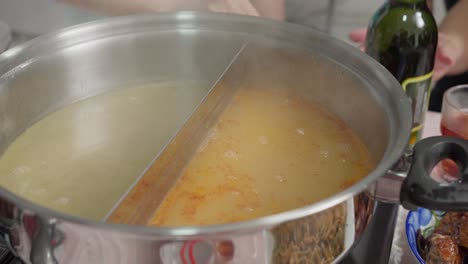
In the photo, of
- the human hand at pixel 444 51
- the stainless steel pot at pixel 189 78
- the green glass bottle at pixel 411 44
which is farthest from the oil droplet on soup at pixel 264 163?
the human hand at pixel 444 51

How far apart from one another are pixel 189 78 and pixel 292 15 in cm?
228

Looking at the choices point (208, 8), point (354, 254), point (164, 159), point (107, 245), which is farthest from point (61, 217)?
point (208, 8)

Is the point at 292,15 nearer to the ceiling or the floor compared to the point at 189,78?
nearer to the floor

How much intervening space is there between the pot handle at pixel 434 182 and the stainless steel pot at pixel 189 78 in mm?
41

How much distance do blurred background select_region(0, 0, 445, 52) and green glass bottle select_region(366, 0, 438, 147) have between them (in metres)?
2.24

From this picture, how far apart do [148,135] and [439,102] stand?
4.81 feet

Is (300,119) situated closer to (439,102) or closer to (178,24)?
(178,24)

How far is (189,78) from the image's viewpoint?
4.29ft

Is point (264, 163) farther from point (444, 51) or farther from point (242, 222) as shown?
point (444, 51)

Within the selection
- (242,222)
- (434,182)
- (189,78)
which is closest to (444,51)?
(189,78)

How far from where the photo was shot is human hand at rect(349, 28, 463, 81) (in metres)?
1.54

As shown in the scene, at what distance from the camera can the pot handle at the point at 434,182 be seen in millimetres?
666

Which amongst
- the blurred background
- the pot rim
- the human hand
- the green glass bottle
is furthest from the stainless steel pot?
the blurred background

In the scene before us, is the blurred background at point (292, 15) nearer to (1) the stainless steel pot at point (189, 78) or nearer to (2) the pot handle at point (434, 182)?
(1) the stainless steel pot at point (189, 78)
